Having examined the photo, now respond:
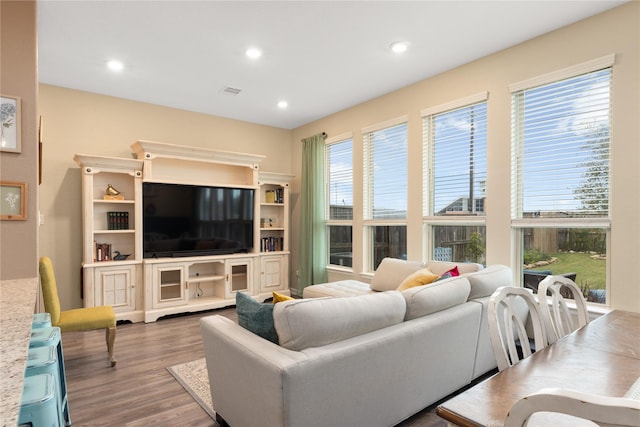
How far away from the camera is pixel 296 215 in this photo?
634 cm

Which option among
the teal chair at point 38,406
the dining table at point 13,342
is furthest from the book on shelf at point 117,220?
the teal chair at point 38,406

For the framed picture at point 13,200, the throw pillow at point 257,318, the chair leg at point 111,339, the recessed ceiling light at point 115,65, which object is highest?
the recessed ceiling light at point 115,65

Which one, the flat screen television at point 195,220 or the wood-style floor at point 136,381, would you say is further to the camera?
the flat screen television at point 195,220

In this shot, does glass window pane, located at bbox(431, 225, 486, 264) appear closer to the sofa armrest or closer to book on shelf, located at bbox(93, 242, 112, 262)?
the sofa armrest

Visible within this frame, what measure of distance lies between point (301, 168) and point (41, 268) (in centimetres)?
406

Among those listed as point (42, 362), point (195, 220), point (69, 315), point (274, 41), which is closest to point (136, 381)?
point (69, 315)

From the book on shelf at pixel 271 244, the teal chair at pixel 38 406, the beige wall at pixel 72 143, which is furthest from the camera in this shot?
the book on shelf at pixel 271 244

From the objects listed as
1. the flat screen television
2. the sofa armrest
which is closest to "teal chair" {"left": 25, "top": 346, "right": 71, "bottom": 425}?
the sofa armrest

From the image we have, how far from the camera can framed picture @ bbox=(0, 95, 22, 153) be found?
2.53 meters

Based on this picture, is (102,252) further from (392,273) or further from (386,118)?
(386,118)

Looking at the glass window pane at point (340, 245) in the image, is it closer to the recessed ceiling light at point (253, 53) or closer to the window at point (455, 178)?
the window at point (455, 178)

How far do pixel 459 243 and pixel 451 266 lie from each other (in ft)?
1.44

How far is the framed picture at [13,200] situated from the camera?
254 centimetres

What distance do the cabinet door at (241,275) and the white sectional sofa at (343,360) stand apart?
3072 mm
